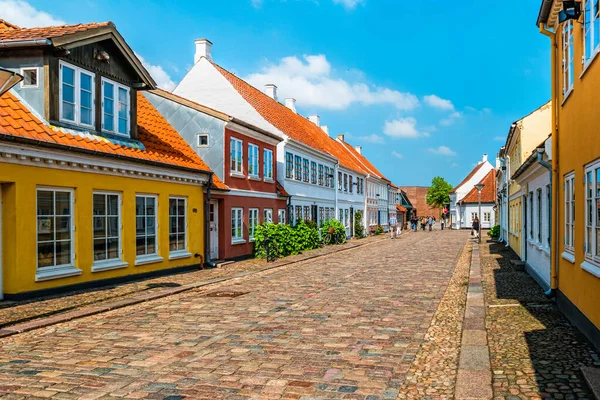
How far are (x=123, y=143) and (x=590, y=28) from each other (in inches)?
427

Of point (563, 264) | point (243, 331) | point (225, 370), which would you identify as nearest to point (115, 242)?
point (243, 331)

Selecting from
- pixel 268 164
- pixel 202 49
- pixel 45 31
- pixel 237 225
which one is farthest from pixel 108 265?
pixel 202 49

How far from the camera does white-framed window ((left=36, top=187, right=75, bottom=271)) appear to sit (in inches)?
434

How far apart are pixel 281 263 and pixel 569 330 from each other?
1226 centimetres

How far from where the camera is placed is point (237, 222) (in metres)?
20.8

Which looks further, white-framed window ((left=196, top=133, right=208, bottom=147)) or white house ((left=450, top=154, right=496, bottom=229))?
white house ((left=450, top=154, right=496, bottom=229))

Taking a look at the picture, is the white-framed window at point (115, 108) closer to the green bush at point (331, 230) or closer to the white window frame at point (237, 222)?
the white window frame at point (237, 222)

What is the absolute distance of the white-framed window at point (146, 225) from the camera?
1438cm

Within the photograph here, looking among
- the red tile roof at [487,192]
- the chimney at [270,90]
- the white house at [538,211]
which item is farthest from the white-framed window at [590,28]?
the red tile roof at [487,192]

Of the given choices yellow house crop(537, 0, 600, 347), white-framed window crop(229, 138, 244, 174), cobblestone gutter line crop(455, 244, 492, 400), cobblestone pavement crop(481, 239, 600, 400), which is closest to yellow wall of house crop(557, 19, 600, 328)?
yellow house crop(537, 0, 600, 347)

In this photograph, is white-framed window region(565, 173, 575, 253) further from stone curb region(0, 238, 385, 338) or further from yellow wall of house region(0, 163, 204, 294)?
yellow wall of house region(0, 163, 204, 294)

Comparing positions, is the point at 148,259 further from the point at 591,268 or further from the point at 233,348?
the point at 591,268

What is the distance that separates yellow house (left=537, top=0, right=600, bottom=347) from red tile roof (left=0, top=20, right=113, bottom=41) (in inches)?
380

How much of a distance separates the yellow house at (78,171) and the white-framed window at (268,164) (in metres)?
7.18
